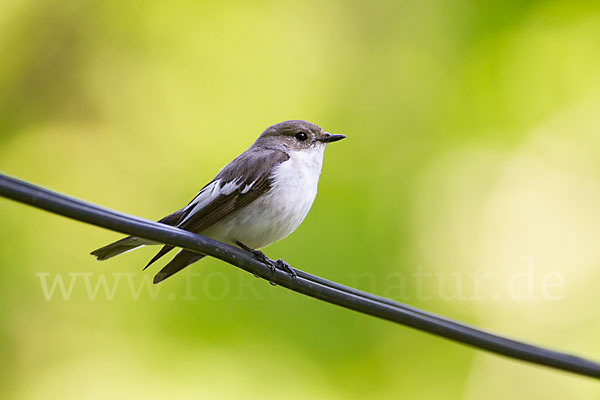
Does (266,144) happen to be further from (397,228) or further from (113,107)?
(113,107)

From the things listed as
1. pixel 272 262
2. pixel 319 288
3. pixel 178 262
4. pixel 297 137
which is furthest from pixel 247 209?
pixel 319 288

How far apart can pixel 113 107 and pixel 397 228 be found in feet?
12.2

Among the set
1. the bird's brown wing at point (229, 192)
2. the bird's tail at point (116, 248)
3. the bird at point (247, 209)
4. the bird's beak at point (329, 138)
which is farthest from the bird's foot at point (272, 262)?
the bird's beak at point (329, 138)

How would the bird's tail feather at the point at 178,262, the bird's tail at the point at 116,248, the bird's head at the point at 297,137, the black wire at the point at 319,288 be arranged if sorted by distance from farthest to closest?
the bird's head at the point at 297,137 < the bird's tail feather at the point at 178,262 < the bird's tail at the point at 116,248 < the black wire at the point at 319,288

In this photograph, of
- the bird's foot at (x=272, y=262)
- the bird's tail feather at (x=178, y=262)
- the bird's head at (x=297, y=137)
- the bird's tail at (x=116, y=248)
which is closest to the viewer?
the bird's foot at (x=272, y=262)

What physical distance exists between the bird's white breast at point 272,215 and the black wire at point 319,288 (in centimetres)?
103

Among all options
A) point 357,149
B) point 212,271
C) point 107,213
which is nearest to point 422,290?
point 357,149

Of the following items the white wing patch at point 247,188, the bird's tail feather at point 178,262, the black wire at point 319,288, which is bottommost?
the bird's tail feather at point 178,262

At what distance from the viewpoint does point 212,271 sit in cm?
595

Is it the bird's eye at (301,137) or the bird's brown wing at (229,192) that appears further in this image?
the bird's eye at (301,137)

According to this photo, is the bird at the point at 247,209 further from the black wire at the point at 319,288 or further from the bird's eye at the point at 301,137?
the black wire at the point at 319,288

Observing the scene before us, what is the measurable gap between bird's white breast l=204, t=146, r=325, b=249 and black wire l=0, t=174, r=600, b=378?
3.36 ft

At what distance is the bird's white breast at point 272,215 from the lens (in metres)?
3.80

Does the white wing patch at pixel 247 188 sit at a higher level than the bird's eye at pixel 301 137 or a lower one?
lower
